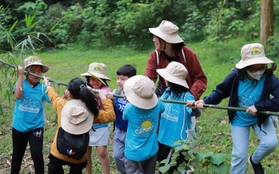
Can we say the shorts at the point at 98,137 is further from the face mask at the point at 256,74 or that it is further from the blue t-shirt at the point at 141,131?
the face mask at the point at 256,74

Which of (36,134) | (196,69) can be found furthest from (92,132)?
(196,69)

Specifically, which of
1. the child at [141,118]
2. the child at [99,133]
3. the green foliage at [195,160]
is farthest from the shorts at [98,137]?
the green foliage at [195,160]

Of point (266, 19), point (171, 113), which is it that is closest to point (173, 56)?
point (171, 113)

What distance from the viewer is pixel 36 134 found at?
428 cm

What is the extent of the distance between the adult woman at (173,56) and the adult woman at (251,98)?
0.31m

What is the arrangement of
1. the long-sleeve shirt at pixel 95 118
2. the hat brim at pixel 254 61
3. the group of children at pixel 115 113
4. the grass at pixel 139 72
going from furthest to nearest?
the grass at pixel 139 72
the long-sleeve shirt at pixel 95 118
the group of children at pixel 115 113
the hat brim at pixel 254 61

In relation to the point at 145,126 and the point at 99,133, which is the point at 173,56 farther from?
the point at 99,133

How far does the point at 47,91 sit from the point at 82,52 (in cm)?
982

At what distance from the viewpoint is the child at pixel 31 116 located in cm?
425

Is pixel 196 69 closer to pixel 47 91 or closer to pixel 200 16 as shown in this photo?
pixel 47 91

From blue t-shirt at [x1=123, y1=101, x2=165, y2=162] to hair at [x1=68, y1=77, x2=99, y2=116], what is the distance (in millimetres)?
285

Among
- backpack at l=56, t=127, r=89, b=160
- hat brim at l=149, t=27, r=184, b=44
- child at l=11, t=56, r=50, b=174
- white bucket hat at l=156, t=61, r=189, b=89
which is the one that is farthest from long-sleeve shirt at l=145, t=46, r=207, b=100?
child at l=11, t=56, r=50, b=174

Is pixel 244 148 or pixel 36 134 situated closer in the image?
pixel 244 148

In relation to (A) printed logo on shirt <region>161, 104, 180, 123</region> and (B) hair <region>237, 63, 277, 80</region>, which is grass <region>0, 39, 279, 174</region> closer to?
(A) printed logo on shirt <region>161, 104, 180, 123</region>
